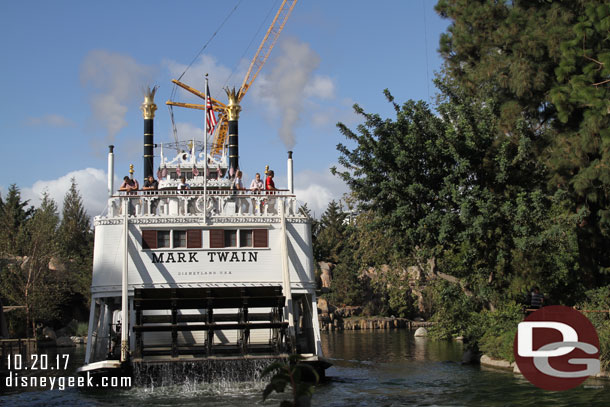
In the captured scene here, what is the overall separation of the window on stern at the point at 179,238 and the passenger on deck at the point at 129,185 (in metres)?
2.02

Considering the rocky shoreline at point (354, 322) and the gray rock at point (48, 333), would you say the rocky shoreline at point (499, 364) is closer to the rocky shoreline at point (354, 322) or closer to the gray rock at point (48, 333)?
the gray rock at point (48, 333)

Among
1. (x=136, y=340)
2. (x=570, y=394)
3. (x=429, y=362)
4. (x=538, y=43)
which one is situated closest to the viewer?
(x=570, y=394)

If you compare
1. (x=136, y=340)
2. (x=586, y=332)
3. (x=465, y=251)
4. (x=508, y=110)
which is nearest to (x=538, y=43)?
(x=508, y=110)

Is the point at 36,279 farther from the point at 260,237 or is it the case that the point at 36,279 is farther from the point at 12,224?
the point at 260,237

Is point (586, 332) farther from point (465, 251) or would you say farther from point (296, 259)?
point (296, 259)

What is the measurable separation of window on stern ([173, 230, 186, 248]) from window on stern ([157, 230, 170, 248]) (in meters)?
0.25

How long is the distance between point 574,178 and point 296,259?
28.7 ft

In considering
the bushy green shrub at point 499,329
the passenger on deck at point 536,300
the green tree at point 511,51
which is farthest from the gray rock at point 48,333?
the passenger on deck at point 536,300

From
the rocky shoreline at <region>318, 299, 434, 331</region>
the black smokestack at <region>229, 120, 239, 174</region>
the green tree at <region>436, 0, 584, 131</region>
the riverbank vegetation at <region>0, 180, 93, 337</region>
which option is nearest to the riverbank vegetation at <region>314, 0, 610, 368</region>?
the green tree at <region>436, 0, 584, 131</region>

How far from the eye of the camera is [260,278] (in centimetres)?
2214

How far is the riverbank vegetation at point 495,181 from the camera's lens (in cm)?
2272

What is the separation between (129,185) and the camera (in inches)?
897

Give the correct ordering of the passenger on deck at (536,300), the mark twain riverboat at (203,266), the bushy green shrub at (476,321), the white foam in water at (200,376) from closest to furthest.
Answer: the white foam in water at (200,376) < the mark twain riverboat at (203,266) < the passenger on deck at (536,300) < the bushy green shrub at (476,321)

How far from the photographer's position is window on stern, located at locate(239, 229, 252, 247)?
22.3 metres
